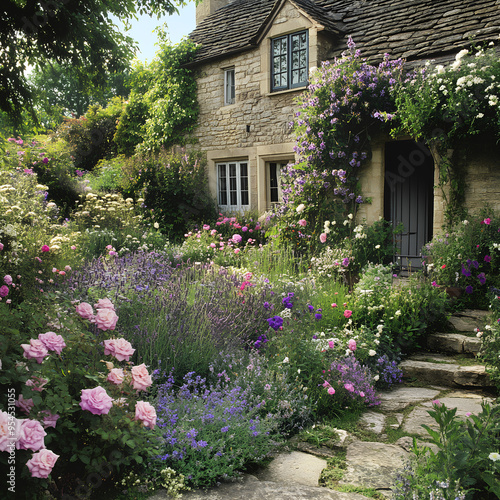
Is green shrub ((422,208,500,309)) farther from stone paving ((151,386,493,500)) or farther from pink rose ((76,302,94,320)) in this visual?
pink rose ((76,302,94,320))

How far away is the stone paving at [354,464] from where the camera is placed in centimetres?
240

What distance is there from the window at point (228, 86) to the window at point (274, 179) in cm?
220

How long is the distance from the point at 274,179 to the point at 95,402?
9089mm

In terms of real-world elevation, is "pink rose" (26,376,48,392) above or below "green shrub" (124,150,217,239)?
below

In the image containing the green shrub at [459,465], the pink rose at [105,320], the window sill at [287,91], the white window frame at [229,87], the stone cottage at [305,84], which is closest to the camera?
the green shrub at [459,465]

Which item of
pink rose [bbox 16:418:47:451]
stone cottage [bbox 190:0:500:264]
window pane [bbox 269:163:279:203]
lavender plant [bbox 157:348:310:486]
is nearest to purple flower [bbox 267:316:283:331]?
lavender plant [bbox 157:348:310:486]

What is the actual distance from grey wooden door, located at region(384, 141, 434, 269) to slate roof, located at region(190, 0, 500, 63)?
188 cm

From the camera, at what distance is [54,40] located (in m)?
5.23

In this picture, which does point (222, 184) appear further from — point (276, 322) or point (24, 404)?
point (24, 404)

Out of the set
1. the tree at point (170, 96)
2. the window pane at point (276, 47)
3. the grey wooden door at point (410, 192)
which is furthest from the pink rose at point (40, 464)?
the tree at point (170, 96)

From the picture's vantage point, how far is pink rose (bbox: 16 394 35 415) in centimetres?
205

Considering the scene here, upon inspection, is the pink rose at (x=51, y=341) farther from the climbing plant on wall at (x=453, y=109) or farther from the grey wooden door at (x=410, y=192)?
A: the grey wooden door at (x=410, y=192)

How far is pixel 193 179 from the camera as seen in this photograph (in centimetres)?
1148

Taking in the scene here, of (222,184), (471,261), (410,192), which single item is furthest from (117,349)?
(222,184)
